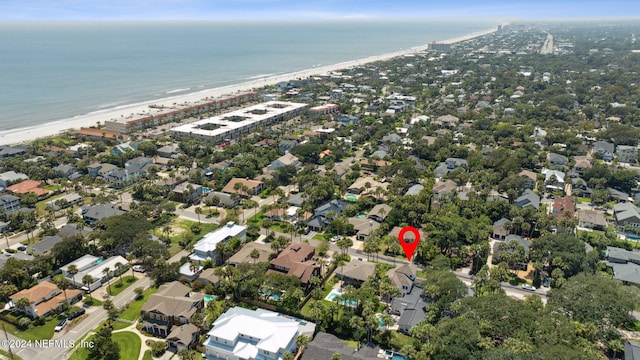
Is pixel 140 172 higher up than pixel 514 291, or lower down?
higher up

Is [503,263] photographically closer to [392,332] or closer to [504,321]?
[504,321]

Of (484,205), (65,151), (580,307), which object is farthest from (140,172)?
(580,307)

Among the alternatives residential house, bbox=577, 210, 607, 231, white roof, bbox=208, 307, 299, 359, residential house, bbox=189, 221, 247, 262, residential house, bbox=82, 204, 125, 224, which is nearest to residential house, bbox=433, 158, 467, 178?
residential house, bbox=577, 210, 607, 231

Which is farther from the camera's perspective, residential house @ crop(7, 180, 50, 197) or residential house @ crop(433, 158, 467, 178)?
residential house @ crop(433, 158, 467, 178)

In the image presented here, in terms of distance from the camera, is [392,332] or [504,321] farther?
[392,332]

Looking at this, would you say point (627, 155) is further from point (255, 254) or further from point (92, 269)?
point (92, 269)

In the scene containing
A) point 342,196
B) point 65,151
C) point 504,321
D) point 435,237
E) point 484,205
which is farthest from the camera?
point 65,151

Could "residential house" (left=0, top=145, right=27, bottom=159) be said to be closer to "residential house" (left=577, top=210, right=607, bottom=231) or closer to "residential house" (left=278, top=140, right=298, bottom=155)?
"residential house" (left=278, top=140, right=298, bottom=155)
